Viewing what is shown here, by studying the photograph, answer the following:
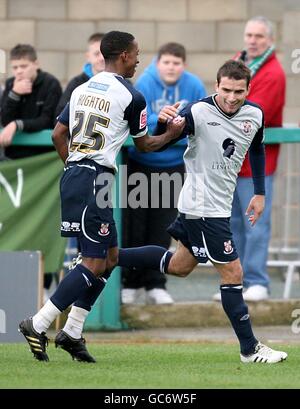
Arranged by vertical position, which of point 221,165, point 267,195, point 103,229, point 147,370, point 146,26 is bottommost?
point 147,370

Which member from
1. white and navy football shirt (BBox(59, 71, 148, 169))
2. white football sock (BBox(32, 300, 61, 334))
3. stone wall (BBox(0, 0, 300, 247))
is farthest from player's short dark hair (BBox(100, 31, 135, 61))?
stone wall (BBox(0, 0, 300, 247))

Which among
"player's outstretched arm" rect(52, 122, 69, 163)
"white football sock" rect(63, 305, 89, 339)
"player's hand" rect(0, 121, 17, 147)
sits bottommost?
"white football sock" rect(63, 305, 89, 339)

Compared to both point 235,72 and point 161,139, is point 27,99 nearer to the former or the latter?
point 161,139

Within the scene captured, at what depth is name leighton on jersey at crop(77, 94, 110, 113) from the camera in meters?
8.35

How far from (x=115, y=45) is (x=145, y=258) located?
4.96 feet

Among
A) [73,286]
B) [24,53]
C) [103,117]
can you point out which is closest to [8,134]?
[24,53]

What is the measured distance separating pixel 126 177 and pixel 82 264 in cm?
304

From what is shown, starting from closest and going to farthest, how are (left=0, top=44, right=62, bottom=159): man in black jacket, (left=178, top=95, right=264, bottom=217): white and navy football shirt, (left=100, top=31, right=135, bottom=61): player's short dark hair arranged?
(left=100, top=31, right=135, bottom=61): player's short dark hair
(left=178, top=95, right=264, bottom=217): white and navy football shirt
(left=0, top=44, right=62, bottom=159): man in black jacket

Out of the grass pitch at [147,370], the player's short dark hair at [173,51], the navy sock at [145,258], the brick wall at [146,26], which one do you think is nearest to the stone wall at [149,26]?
the brick wall at [146,26]

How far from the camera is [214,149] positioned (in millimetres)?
8805

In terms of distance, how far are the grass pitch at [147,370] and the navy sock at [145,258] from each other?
62cm

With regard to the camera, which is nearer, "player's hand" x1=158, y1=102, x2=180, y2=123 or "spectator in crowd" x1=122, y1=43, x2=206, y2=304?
"player's hand" x1=158, y1=102, x2=180, y2=123

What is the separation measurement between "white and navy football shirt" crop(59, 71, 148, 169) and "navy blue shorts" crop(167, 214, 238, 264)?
75 centimetres

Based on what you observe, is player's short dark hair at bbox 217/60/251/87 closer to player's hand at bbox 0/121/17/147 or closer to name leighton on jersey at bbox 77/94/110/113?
name leighton on jersey at bbox 77/94/110/113
